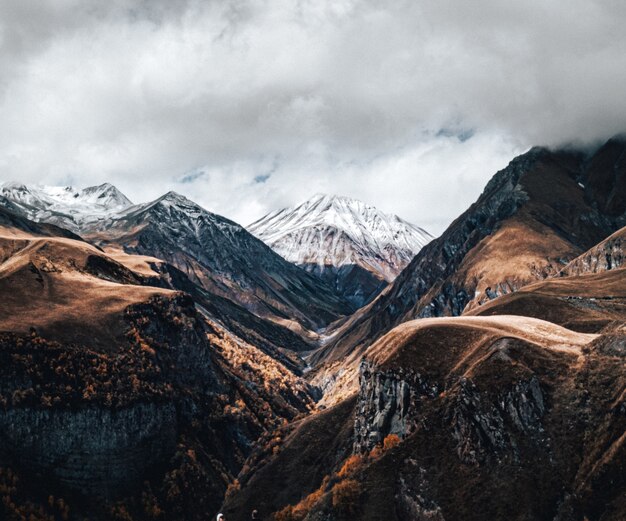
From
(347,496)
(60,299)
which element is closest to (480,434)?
(347,496)

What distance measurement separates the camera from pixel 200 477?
448 feet

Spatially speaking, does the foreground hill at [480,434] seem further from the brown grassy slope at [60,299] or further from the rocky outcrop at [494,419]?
the brown grassy slope at [60,299]

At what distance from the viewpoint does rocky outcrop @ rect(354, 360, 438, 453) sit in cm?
9262

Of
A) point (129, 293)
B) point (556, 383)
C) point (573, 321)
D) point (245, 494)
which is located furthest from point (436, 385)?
point (129, 293)

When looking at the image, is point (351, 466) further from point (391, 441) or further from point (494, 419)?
point (494, 419)

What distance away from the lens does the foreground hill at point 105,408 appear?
11656 cm

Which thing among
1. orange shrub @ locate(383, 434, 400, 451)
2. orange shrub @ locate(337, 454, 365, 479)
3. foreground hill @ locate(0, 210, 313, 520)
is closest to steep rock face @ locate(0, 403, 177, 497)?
foreground hill @ locate(0, 210, 313, 520)

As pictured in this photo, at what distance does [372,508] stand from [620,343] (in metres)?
46.6

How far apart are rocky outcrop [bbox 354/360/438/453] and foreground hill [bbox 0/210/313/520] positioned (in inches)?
2124

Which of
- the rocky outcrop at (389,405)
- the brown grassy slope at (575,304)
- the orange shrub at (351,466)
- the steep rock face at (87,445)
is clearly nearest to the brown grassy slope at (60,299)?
the steep rock face at (87,445)

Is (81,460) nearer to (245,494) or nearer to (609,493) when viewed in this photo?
(245,494)

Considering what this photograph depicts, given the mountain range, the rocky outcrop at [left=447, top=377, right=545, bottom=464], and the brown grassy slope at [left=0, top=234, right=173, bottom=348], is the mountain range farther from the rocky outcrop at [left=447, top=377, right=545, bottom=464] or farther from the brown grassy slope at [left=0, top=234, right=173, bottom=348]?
the brown grassy slope at [left=0, top=234, right=173, bottom=348]

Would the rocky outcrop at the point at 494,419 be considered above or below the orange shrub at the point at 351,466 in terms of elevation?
below

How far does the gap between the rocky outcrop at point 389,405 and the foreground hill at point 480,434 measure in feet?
0.81
